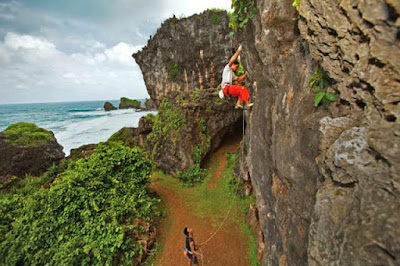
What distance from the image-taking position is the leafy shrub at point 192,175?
43.7ft

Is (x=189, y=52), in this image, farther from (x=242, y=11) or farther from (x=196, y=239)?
(x=196, y=239)

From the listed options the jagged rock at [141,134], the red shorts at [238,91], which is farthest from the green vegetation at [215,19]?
the red shorts at [238,91]

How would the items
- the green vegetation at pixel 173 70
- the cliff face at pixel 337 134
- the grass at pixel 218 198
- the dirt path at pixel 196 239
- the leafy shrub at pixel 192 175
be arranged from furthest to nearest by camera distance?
the green vegetation at pixel 173 70
the leafy shrub at pixel 192 175
the grass at pixel 218 198
the dirt path at pixel 196 239
the cliff face at pixel 337 134

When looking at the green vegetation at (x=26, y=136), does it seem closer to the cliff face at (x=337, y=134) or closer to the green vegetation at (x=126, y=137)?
the green vegetation at (x=126, y=137)

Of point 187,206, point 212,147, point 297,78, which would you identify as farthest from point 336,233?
point 212,147

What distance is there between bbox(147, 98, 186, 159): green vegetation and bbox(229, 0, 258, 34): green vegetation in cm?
804

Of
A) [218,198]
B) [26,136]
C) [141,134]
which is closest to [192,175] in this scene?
[218,198]

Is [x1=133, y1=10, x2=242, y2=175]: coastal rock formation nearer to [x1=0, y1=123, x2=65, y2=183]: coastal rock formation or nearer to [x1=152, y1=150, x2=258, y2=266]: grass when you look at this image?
[x1=152, y1=150, x2=258, y2=266]: grass

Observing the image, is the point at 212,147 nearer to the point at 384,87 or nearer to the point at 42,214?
the point at 42,214

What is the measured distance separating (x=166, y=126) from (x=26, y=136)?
1233 cm

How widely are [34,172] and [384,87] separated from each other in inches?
765

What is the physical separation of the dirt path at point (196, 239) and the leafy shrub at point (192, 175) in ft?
4.75

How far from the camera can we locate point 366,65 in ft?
8.81

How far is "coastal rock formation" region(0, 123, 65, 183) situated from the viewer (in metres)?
14.3
